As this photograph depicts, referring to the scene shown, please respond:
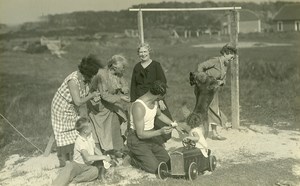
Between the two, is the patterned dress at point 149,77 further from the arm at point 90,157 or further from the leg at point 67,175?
the leg at point 67,175

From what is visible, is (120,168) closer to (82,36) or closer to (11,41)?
(11,41)

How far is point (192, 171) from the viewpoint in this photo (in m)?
4.91

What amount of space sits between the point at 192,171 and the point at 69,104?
5.35ft

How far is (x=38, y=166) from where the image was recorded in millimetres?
5664

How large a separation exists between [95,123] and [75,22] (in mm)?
9027

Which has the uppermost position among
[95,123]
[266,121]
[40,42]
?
[40,42]

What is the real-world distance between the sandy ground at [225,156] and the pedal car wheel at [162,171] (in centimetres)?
13

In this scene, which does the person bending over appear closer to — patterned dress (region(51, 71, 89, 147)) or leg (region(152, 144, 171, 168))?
patterned dress (region(51, 71, 89, 147))

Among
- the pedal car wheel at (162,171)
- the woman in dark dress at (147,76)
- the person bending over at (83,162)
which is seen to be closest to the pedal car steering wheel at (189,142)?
the pedal car wheel at (162,171)

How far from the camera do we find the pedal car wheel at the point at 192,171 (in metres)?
4.87

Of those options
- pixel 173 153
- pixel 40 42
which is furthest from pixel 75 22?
pixel 173 153

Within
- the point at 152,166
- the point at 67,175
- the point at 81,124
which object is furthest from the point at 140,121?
the point at 67,175

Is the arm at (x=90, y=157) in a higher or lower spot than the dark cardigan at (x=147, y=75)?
lower

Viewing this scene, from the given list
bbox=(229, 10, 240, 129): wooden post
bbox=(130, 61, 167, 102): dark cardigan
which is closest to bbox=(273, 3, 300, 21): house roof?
bbox=(229, 10, 240, 129): wooden post
